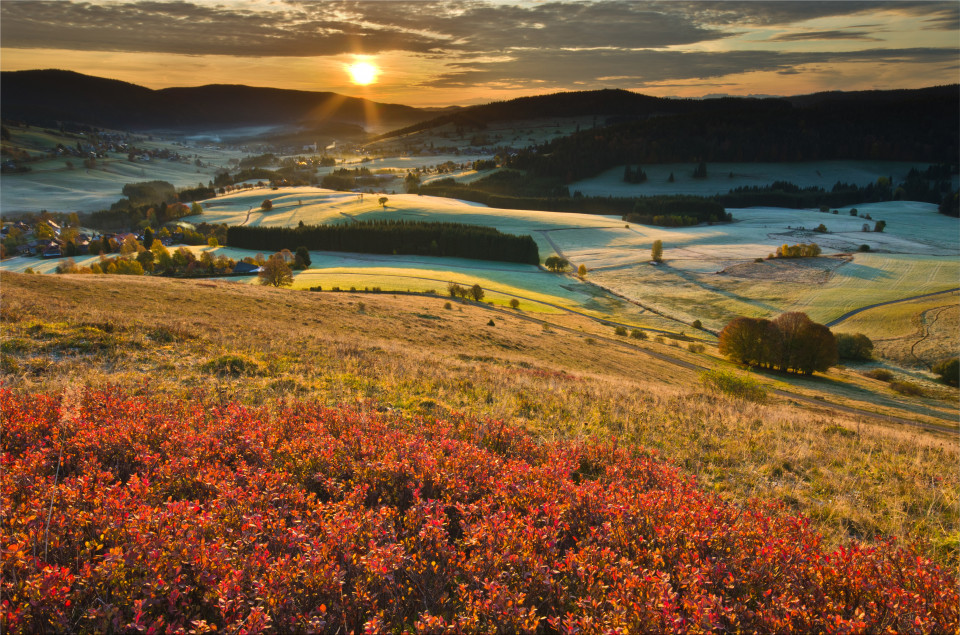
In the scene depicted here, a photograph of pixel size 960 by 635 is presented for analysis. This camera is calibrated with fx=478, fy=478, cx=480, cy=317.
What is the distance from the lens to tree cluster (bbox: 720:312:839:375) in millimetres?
58312

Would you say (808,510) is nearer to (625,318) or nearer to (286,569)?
(286,569)

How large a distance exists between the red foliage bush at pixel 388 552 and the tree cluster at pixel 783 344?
208 feet

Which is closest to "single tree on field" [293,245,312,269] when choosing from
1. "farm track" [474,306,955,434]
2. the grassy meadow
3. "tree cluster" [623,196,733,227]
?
the grassy meadow

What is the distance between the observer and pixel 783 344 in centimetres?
6012

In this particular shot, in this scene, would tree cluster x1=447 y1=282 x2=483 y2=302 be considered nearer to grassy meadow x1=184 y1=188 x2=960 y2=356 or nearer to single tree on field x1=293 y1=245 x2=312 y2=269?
grassy meadow x1=184 y1=188 x2=960 y2=356

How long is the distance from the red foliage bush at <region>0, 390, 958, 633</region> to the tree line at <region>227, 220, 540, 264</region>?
4814 inches

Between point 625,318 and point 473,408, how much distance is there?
73108 mm

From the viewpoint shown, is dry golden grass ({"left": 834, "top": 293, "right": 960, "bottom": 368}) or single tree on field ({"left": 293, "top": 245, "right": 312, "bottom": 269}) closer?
dry golden grass ({"left": 834, "top": 293, "right": 960, "bottom": 368})

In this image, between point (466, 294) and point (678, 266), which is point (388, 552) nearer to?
point (466, 294)

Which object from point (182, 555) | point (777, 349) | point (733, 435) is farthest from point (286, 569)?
point (777, 349)

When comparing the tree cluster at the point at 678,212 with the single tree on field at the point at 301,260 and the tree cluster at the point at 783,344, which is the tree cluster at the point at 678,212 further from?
the tree cluster at the point at 783,344

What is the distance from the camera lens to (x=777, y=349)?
60.5m

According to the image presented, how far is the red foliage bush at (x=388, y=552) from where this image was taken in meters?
3.77

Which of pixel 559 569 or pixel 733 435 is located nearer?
pixel 559 569
